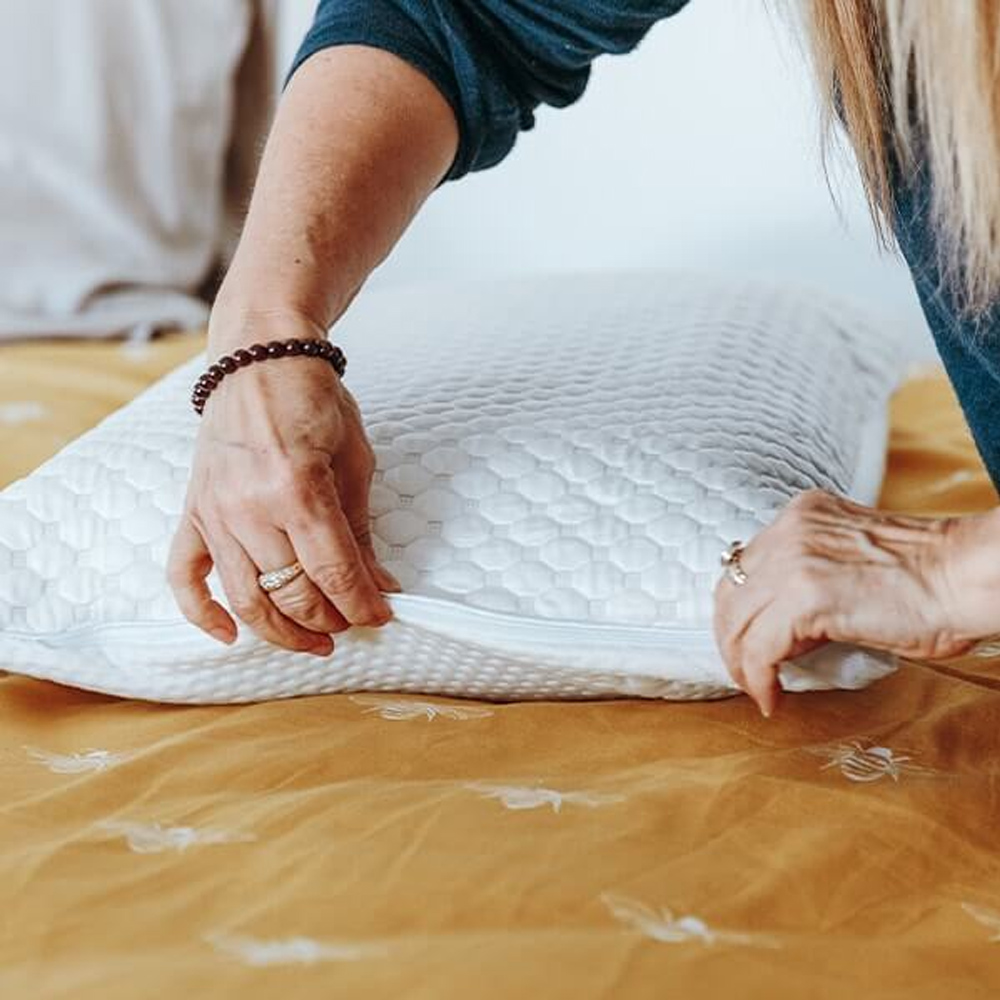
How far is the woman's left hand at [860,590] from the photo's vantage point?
0.73 metres

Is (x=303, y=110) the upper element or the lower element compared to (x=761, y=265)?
upper

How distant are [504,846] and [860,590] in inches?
7.4

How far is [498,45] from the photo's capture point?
99 centimetres

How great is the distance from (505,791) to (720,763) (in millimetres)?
98

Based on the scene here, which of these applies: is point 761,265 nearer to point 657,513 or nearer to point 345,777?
point 657,513

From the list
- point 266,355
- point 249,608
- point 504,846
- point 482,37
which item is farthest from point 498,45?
point 504,846

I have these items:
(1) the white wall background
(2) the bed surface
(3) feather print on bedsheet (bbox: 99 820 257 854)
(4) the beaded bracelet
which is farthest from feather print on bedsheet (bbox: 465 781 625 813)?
(1) the white wall background

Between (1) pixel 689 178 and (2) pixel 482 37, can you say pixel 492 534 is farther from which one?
(1) pixel 689 178

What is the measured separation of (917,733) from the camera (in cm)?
81

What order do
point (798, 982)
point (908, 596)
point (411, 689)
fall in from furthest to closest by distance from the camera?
point (411, 689)
point (908, 596)
point (798, 982)

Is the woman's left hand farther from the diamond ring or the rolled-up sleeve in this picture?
the rolled-up sleeve

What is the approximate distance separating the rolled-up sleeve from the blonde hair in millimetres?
168

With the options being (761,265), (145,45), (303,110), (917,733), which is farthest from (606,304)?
(145,45)

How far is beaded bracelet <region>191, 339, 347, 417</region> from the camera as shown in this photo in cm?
83
